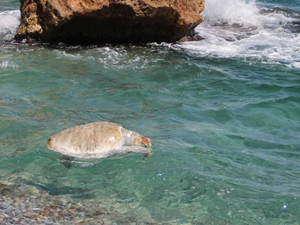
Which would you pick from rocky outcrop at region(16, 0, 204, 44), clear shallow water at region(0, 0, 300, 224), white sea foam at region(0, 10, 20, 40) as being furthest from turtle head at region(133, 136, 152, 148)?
white sea foam at region(0, 10, 20, 40)

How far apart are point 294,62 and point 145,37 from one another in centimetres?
312

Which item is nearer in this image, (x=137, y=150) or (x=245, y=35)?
(x=137, y=150)

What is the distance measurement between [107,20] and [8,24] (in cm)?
290

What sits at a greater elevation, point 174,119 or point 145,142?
point 145,142

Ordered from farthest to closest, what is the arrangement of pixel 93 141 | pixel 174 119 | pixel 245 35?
pixel 245 35 → pixel 174 119 → pixel 93 141

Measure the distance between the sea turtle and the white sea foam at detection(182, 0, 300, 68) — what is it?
5.35 metres

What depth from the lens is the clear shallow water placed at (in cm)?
531

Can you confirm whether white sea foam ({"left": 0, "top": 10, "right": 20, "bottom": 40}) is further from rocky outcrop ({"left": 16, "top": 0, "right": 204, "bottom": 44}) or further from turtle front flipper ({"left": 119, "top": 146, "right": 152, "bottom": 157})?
turtle front flipper ({"left": 119, "top": 146, "right": 152, "bottom": 157})

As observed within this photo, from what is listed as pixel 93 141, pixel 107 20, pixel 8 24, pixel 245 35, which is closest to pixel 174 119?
pixel 93 141

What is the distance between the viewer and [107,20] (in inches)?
431

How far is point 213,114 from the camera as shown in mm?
7730

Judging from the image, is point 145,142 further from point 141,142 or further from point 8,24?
point 8,24

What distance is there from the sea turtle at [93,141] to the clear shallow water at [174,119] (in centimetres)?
18

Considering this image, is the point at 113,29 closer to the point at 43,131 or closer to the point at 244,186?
the point at 43,131
